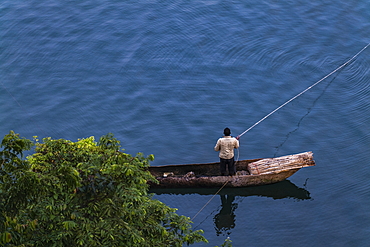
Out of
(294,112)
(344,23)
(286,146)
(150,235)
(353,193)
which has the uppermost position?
(344,23)

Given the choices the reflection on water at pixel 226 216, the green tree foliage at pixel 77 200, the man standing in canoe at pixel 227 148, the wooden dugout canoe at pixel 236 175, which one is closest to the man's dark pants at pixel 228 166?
the man standing in canoe at pixel 227 148

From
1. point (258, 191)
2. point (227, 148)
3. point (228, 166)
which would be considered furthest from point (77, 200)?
point (258, 191)

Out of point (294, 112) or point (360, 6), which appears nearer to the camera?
point (294, 112)

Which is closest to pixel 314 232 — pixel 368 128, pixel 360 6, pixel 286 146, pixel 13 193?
pixel 286 146

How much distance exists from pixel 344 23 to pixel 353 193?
12302 mm

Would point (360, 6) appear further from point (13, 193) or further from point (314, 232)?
point (13, 193)

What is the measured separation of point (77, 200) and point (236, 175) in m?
9.45

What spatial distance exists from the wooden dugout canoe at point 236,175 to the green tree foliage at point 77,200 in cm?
722

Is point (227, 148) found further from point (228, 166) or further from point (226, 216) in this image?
point (226, 216)

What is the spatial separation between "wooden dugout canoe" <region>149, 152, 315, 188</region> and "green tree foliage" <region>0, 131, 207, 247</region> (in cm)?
722

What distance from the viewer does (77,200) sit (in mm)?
10789

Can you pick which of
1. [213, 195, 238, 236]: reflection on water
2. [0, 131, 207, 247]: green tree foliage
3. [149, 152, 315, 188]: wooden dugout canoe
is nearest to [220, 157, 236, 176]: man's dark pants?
Answer: [149, 152, 315, 188]: wooden dugout canoe

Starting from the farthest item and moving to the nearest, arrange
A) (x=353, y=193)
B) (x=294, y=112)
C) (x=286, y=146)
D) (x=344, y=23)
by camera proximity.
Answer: (x=344, y=23) < (x=294, y=112) < (x=286, y=146) < (x=353, y=193)

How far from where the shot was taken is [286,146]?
69.9ft
